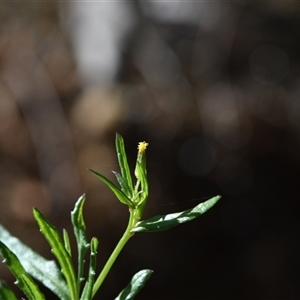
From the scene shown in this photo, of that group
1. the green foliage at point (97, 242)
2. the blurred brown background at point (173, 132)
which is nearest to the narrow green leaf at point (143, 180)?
the green foliage at point (97, 242)

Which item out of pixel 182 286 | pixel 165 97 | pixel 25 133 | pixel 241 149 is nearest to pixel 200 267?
pixel 182 286

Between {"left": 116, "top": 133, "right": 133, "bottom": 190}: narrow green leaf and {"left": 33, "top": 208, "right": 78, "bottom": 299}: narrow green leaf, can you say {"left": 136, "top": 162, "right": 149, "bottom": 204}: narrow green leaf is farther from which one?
{"left": 33, "top": 208, "right": 78, "bottom": 299}: narrow green leaf

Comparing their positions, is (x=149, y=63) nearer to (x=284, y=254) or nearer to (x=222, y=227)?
(x=222, y=227)

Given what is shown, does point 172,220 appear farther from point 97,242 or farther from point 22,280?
point 22,280

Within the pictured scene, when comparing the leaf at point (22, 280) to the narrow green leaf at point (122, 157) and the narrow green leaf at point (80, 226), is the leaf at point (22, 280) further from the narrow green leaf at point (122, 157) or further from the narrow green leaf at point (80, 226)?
the narrow green leaf at point (122, 157)

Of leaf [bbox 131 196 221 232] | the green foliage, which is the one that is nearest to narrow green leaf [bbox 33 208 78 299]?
the green foliage

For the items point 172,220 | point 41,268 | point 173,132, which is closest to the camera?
point 172,220

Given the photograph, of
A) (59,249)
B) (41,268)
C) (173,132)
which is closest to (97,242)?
(59,249)
